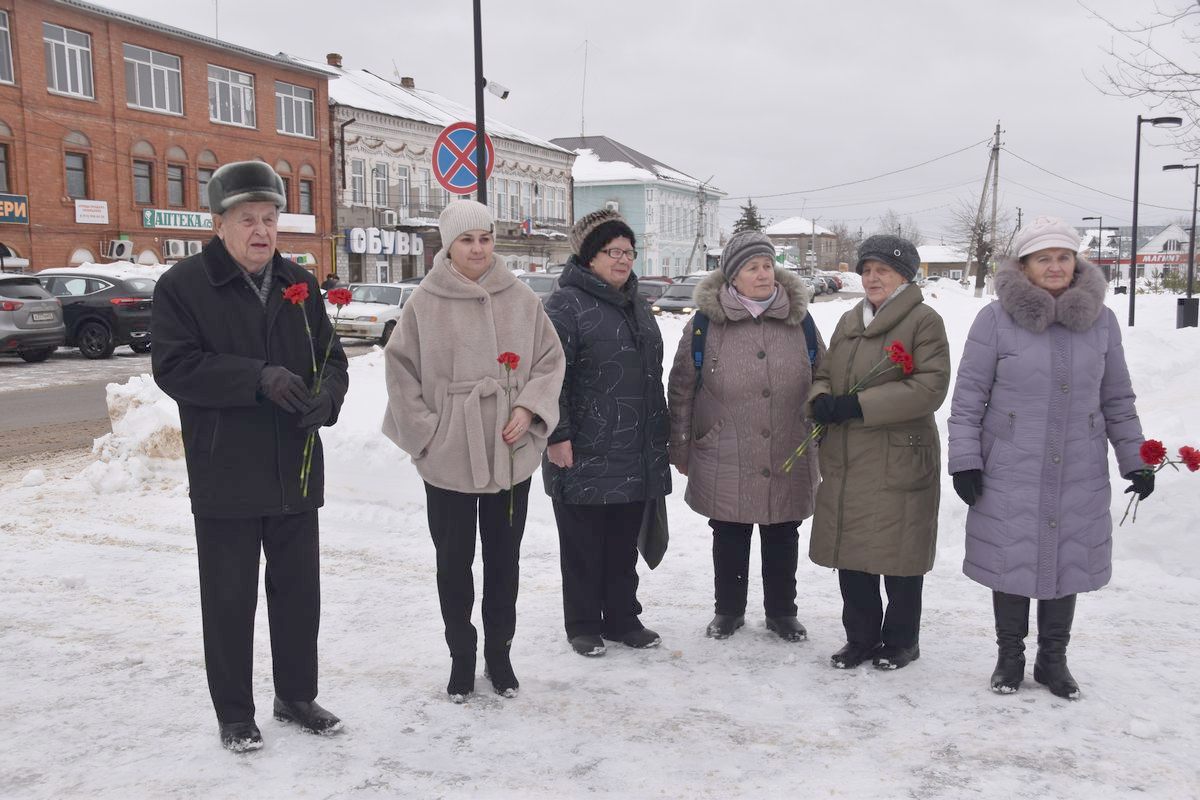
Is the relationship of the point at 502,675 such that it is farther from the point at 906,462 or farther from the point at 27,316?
the point at 27,316

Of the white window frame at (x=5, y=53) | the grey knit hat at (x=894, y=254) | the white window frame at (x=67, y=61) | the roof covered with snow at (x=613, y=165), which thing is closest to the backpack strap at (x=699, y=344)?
the grey knit hat at (x=894, y=254)

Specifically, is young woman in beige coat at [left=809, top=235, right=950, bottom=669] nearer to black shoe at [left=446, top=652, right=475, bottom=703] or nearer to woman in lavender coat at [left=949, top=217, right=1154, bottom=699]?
woman in lavender coat at [left=949, top=217, right=1154, bottom=699]

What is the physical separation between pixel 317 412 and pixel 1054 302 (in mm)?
2702

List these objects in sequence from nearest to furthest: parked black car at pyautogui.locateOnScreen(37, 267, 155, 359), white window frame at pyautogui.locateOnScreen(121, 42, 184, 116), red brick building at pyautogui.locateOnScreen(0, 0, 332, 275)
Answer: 1. parked black car at pyautogui.locateOnScreen(37, 267, 155, 359)
2. red brick building at pyautogui.locateOnScreen(0, 0, 332, 275)
3. white window frame at pyautogui.locateOnScreen(121, 42, 184, 116)

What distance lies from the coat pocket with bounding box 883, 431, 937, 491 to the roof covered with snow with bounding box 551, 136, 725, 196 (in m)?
61.1

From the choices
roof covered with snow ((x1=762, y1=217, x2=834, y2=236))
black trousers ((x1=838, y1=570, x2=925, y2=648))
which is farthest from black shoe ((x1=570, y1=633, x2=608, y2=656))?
roof covered with snow ((x1=762, y1=217, x2=834, y2=236))

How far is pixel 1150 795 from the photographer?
3018 millimetres

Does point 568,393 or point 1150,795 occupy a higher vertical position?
point 568,393

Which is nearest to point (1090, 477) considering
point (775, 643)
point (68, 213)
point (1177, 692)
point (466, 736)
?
point (1177, 692)

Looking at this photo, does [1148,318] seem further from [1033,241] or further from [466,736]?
[466,736]

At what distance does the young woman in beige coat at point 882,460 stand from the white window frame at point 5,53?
31045 millimetres

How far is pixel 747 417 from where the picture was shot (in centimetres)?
436

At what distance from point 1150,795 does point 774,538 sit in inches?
71.7

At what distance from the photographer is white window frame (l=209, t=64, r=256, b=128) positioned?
→ 1362 inches
